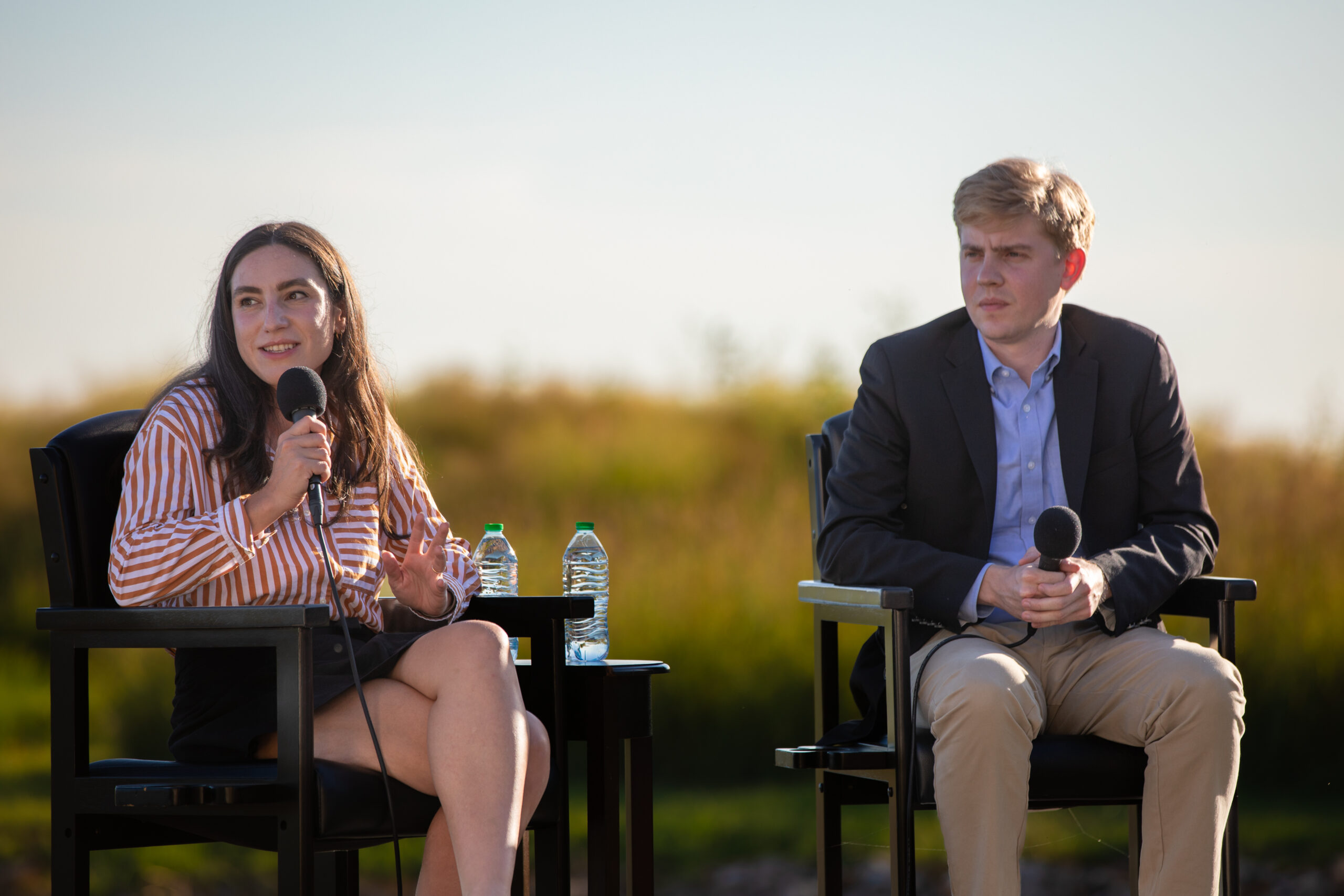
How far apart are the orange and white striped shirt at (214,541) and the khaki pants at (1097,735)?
78cm

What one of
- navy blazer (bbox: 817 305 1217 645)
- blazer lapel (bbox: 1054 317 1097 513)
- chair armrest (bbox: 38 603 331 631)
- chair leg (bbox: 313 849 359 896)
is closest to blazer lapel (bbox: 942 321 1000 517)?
navy blazer (bbox: 817 305 1217 645)

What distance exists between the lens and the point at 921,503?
2.16 metres

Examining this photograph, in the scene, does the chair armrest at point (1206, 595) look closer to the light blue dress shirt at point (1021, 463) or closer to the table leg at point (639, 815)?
the light blue dress shirt at point (1021, 463)

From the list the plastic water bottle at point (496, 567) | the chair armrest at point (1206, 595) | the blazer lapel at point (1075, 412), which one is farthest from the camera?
the plastic water bottle at point (496, 567)

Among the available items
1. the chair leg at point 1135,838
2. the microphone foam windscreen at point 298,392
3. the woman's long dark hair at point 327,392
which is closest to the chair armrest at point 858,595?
the chair leg at point 1135,838

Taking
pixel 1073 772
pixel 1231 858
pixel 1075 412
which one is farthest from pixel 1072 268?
pixel 1231 858

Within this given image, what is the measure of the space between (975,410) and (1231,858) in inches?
30.7

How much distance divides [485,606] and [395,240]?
5.51 ft

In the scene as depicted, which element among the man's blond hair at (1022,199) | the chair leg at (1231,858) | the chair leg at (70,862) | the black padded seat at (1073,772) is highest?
the man's blond hair at (1022,199)

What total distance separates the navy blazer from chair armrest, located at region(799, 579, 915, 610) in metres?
0.03

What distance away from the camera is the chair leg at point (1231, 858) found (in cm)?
194

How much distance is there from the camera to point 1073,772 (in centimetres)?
188

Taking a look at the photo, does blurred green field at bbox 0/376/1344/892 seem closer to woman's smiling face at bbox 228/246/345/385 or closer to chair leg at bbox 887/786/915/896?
woman's smiling face at bbox 228/246/345/385

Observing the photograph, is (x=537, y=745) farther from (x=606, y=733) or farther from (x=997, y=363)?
(x=997, y=363)
